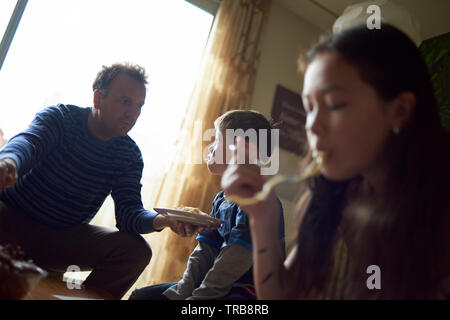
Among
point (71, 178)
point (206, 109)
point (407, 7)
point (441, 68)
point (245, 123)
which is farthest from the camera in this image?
point (441, 68)

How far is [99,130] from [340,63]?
4.51ft

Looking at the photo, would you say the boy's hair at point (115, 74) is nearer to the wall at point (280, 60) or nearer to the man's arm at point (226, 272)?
the man's arm at point (226, 272)

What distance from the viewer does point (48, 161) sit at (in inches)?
64.6

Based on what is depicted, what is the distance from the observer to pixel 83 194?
65.7 inches

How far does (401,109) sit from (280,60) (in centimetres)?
308

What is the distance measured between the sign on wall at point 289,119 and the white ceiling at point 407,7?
0.78 metres

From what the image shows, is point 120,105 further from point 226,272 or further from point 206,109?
point 206,109

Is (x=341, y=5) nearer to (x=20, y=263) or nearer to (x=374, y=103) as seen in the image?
(x=374, y=103)

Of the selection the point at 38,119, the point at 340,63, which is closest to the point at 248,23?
the point at 38,119

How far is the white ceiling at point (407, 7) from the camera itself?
10.1ft

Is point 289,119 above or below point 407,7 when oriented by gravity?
below

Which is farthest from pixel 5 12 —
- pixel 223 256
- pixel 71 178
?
pixel 223 256

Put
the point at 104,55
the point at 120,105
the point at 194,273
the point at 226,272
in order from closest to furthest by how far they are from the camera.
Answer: the point at 226,272
the point at 194,273
the point at 120,105
the point at 104,55

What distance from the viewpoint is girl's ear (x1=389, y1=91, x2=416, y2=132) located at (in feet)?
2.08
